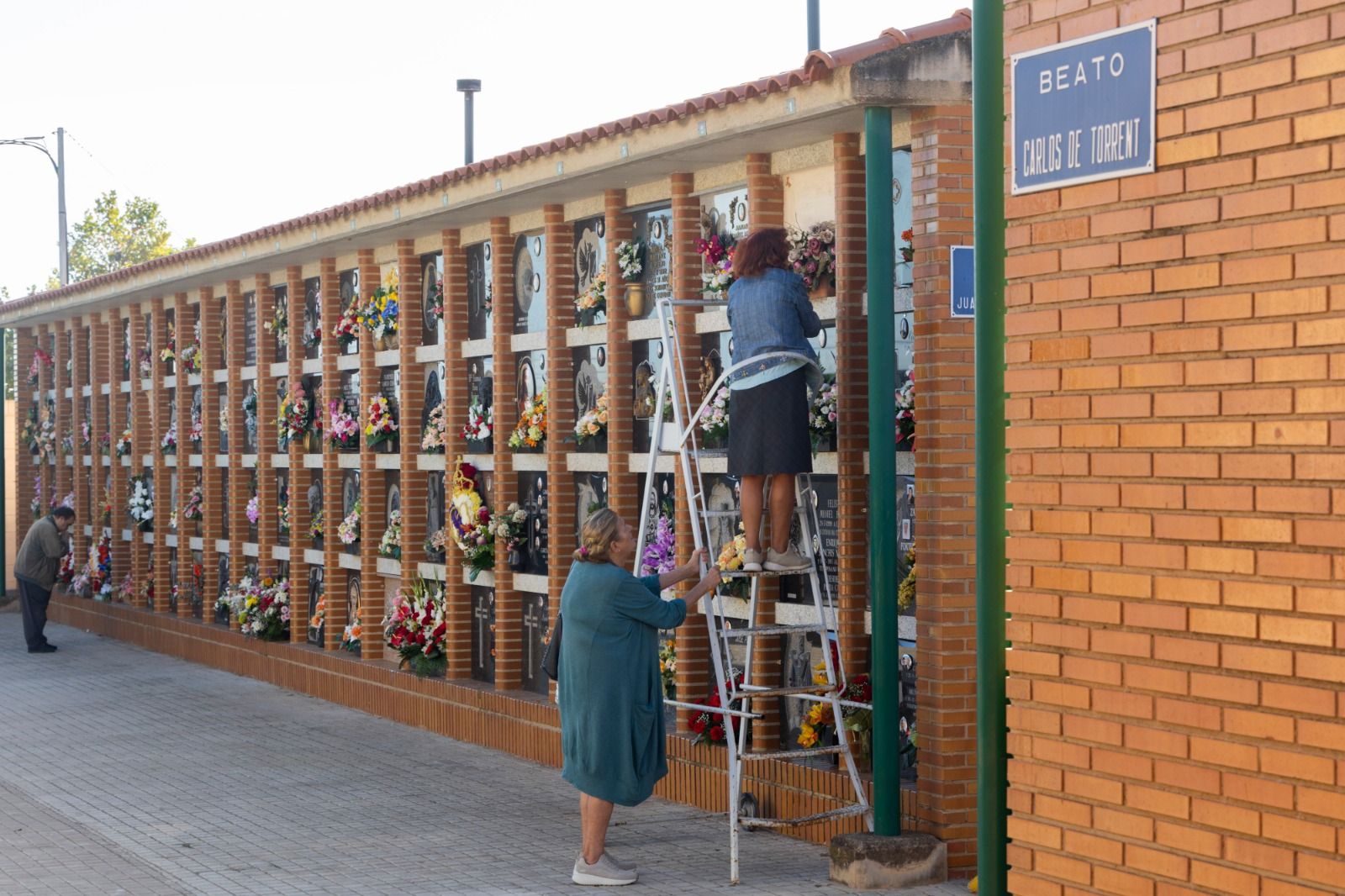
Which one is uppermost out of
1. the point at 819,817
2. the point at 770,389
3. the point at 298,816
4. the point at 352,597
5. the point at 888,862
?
the point at 770,389

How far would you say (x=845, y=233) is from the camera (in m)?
9.08

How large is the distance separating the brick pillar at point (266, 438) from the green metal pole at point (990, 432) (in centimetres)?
1225

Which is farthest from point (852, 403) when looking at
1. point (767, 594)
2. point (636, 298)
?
point (636, 298)

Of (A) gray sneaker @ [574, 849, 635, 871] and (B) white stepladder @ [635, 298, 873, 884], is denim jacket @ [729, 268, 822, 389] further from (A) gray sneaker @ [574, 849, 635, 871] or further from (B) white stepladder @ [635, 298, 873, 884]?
(A) gray sneaker @ [574, 849, 635, 871]

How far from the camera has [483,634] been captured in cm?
1323

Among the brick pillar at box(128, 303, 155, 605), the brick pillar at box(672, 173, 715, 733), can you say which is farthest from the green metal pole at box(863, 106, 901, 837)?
the brick pillar at box(128, 303, 155, 605)

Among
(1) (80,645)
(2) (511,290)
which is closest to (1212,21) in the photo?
(2) (511,290)

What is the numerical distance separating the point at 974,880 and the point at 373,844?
121 inches

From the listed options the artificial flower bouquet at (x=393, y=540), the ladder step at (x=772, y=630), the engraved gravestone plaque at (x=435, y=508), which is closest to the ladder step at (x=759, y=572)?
the ladder step at (x=772, y=630)

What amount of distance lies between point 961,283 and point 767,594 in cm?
217

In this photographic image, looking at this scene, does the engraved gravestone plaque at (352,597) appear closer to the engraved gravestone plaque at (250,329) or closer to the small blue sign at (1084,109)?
the engraved gravestone plaque at (250,329)

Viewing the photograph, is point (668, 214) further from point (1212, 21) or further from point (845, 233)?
point (1212, 21)

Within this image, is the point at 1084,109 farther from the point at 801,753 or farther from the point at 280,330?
the point at 280,330

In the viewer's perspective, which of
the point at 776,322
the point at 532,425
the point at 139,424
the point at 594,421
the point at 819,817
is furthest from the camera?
the point at 139,424
